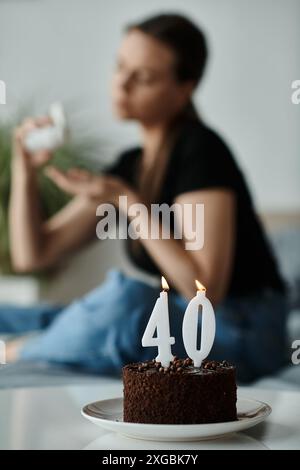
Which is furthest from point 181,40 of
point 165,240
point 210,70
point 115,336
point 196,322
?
point 210,70

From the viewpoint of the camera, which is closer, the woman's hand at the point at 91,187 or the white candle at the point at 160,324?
the white candle at the point at 160,324

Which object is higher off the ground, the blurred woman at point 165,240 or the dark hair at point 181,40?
the dark hair at point 181,40

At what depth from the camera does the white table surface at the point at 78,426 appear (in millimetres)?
506

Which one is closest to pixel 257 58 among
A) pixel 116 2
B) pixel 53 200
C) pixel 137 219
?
pixel 116 2

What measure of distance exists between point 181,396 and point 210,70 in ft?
7.05

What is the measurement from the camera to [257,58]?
2.54 metres

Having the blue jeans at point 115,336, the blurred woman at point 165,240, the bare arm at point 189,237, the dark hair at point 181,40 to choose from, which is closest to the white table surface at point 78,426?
the blue jeans at point 115,336

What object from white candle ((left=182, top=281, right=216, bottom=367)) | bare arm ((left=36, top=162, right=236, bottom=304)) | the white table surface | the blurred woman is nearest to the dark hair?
the blurred woman

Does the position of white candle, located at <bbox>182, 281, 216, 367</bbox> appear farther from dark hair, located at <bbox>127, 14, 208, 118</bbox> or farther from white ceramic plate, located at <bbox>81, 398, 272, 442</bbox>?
dark hair, located at <bbox>127, 14, 208, 118</bbox>

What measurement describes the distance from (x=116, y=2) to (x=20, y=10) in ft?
1.04

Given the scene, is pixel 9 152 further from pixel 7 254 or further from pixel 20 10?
pixel 20 10

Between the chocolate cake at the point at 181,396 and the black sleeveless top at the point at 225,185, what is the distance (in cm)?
84

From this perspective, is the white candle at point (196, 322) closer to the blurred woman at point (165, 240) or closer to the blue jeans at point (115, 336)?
the blue jeans at point (115, 336)

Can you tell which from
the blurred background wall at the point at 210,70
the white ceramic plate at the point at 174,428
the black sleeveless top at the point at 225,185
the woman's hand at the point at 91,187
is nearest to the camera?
the white ceramic plate at the point at 174,428
